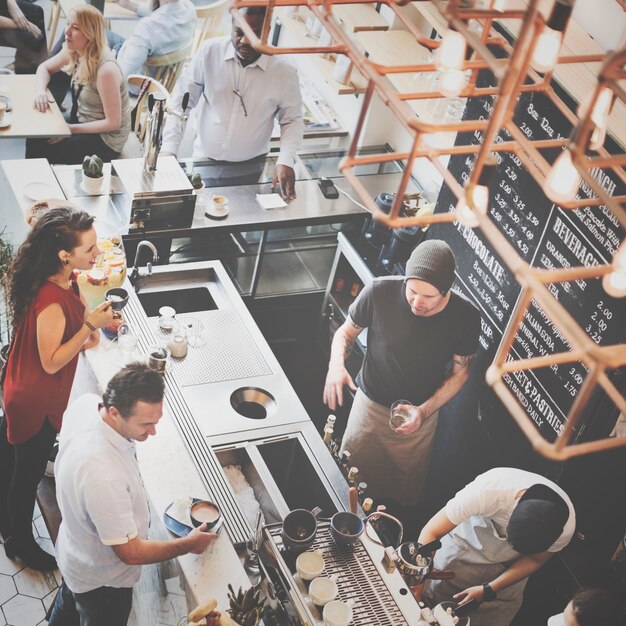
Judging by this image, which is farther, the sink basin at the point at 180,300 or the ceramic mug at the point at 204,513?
the sink basin at the point at 180,300

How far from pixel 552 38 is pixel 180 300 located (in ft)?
9.53

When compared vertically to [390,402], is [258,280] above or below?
below

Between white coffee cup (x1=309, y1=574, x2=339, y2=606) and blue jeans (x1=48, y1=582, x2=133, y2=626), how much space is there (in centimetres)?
77

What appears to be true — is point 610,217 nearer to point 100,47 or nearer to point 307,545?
point 307,545

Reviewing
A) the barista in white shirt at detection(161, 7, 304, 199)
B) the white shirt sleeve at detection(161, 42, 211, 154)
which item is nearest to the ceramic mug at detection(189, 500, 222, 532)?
the barista in white shirt at detection(161, 7, 304, 199)

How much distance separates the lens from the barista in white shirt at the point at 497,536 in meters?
3.08

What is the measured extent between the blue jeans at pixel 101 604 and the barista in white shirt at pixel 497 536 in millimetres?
1225

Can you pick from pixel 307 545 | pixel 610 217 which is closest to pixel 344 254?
pixel 610 217

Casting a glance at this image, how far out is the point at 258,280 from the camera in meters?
5.39

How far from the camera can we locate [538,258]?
13.0ft

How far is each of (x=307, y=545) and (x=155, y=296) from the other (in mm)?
1941

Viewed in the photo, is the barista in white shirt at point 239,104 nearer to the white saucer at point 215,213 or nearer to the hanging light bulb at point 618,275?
the white saucer at point 215,213

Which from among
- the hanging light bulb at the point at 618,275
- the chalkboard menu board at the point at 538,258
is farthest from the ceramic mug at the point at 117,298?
the hanging light bulb at the point at 618,275

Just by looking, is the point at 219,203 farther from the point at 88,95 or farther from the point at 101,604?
the point at 101,604
